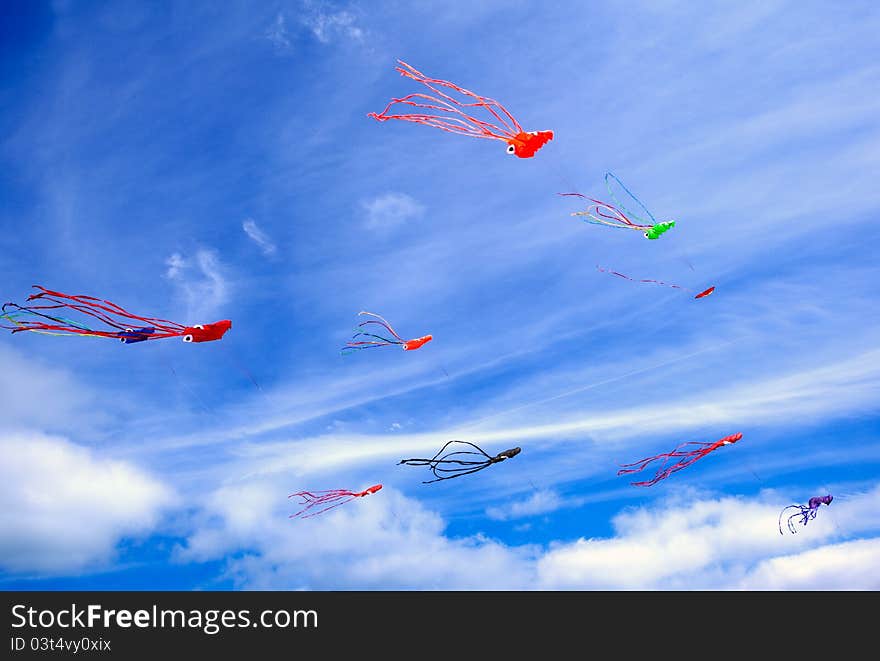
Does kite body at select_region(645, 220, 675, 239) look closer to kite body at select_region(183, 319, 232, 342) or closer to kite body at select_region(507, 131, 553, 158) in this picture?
kite body at select_region(507, 131, 553, 158)

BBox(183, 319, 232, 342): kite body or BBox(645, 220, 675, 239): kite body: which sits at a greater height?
BBox(645, 220, 675, 239): kite body

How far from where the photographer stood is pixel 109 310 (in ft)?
59.5

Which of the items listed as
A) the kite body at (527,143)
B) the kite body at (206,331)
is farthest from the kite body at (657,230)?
the kite body at (206,331)

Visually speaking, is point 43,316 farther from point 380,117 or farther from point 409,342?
point 409,342

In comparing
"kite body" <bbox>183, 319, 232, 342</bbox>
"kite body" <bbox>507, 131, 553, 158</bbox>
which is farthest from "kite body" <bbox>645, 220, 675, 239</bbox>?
"kite body" <bbox>183, 319, 232, 342</bbox>

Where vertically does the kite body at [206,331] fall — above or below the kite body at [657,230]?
below

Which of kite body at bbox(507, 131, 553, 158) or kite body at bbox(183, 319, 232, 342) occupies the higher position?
kite body at bbox(507, 131, 553, 158)

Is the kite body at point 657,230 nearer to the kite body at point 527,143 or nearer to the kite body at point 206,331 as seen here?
the kite body at point 527,143

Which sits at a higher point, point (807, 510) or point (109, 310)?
point (109, 310)

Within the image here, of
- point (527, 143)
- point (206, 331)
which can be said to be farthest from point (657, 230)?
point (206, 331)

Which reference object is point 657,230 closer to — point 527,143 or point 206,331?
point 527,143
